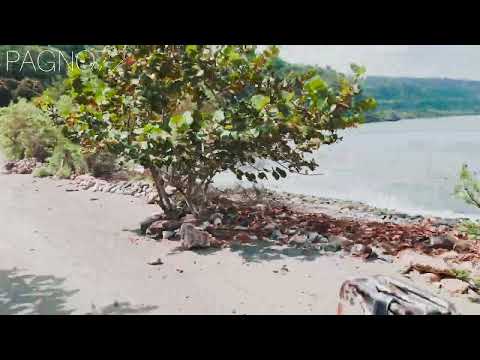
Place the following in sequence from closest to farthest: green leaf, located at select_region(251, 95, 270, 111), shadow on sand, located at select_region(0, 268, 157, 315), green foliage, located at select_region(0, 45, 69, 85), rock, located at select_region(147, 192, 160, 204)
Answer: shadow on sand, located at select_region(0, 268, 157, 315)
green leaf, located at select_region(251, 95, 270, 111)
rock, located at select_region(147, 192, 160, 204)
green foliage, located at select_region(0, 45, 69, 85)

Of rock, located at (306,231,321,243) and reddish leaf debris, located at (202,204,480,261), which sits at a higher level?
rock, located at (306,231,321,243)

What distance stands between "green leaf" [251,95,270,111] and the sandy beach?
4.24 feet

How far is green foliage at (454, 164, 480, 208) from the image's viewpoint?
10.9ft

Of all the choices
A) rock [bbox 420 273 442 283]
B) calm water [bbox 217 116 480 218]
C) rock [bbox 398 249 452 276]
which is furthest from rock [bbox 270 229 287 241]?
calm water [bbox 217 116 480 218]

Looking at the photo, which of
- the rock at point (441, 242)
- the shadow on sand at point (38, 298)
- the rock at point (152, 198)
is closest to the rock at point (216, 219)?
the rock at point (152, 198)

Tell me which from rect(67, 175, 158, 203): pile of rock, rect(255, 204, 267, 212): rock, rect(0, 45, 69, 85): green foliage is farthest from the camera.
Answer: rect(0, 45, 69, 85): green foliage

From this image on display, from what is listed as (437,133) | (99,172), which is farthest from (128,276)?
(437,133)

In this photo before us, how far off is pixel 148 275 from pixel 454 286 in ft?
7.43

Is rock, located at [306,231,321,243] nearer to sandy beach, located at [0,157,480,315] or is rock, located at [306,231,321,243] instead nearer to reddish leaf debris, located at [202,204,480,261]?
reddish leaf debris, located at [202,204,480,261]

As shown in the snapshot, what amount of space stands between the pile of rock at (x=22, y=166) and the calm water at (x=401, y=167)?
4.15m

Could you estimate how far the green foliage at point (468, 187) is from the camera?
3334 millimetres

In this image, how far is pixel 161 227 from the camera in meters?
4.64
